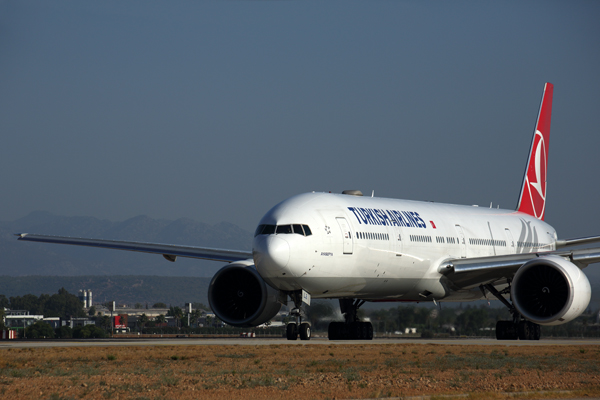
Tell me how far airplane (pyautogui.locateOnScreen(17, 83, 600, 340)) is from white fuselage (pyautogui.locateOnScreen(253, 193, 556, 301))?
0.11 ft

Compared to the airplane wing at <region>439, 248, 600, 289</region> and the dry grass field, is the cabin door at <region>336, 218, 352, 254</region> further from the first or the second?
the airplane wing at <region>439, 248, 600, 289</region>

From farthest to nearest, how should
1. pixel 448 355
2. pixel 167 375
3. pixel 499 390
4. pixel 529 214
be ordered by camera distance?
pixel 529 214 → pixel 448 355 → pixel 167 375 → pixel 499 390

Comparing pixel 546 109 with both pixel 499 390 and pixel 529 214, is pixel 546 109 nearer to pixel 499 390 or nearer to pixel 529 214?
pixel 529 214

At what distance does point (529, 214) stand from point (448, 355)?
2049 centimetres

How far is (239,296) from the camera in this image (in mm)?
27734

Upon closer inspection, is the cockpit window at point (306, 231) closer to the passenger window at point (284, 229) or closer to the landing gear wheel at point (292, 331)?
the passenger window at point (284, 229)

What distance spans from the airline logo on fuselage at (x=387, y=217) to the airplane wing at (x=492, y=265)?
182cm

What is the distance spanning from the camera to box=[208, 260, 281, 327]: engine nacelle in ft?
88.8

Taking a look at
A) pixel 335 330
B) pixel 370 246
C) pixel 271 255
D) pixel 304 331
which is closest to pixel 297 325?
pixel 304 331

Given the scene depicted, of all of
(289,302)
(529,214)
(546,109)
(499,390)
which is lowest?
(499,390)

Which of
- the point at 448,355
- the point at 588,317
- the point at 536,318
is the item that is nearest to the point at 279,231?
the point at 448,355

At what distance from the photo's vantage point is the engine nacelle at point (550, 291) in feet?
81.8

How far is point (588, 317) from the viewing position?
35281 millimetres

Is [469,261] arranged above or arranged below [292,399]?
above
